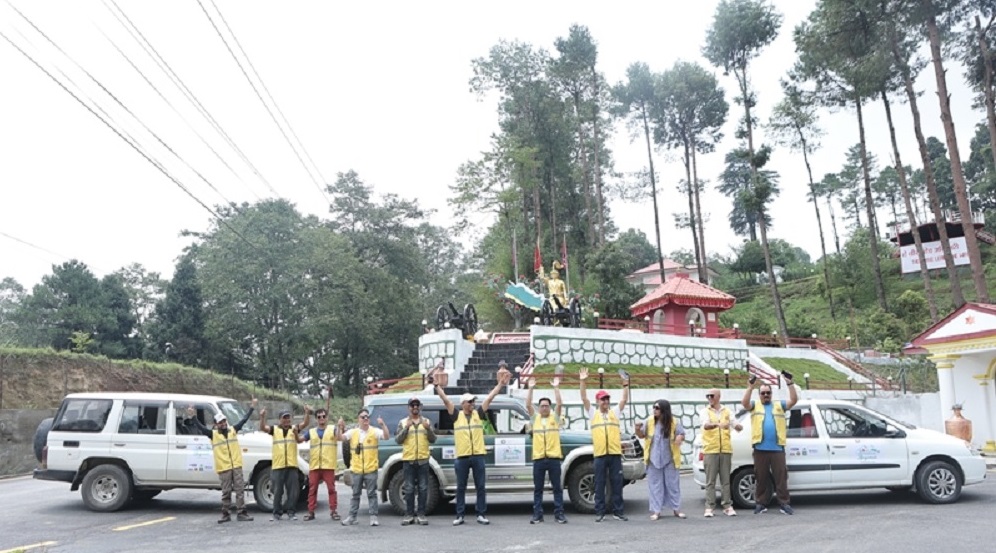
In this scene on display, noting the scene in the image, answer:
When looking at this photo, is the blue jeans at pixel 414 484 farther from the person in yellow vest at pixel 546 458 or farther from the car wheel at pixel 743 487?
the car wheel at pixel 743 487

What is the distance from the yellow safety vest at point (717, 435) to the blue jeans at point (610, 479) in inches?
51.0

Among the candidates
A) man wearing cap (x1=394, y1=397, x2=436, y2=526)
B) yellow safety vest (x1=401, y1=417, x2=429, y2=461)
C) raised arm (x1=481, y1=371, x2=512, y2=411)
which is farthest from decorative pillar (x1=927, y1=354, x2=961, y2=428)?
yellow safety vest (x1=401, y1=417, x2=429, y2=461)

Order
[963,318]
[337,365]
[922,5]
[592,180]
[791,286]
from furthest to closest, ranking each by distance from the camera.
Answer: [791,286], [592,180], [337,365], [922,5], [963,318]

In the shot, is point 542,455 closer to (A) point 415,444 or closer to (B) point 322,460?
(A) point 415,444

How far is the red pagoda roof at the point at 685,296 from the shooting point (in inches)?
1200

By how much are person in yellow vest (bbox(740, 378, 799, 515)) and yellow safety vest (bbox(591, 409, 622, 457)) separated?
6.34 ft

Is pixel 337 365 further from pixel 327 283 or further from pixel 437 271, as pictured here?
pixel 437 271

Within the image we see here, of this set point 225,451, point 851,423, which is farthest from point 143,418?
point 851,423

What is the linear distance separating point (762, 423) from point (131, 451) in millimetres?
9254

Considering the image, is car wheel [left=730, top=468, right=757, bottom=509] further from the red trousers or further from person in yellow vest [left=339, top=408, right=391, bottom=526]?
the red trousers

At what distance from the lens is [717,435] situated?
1028 cm

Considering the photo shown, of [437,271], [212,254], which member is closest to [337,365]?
[212,254]

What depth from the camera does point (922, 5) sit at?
24.2 metres

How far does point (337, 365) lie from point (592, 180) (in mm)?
21770
